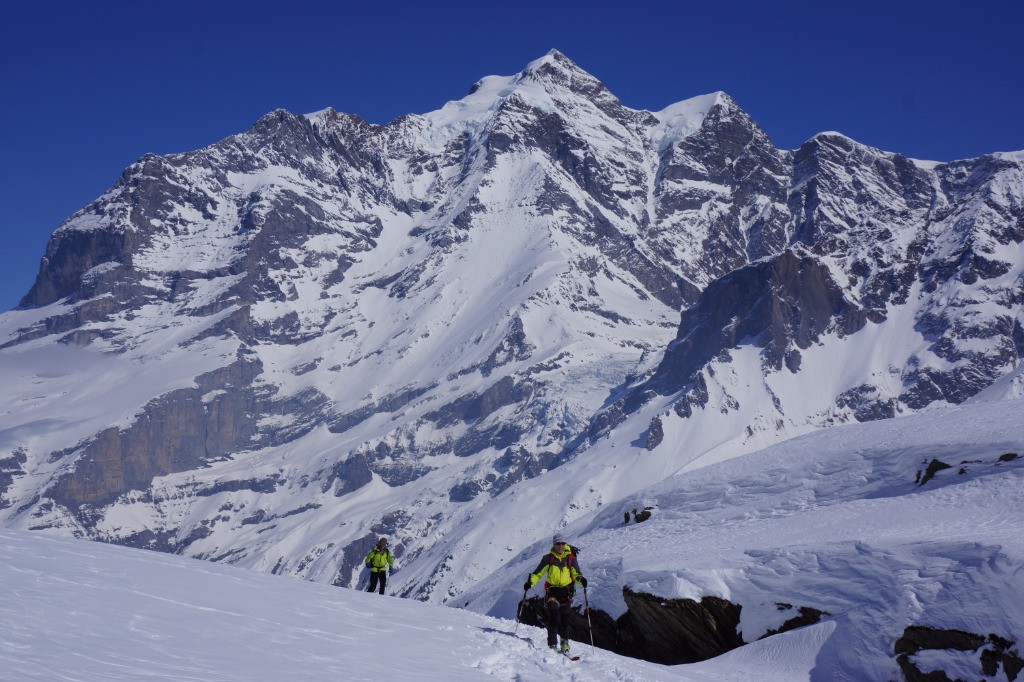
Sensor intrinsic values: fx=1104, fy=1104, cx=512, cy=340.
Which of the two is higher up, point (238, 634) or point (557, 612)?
point (557, 612)

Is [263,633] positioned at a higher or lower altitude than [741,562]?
lower

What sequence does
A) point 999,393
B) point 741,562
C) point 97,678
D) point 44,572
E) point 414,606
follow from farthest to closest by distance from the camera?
1. point 999,393
2. point 741,562
3. point 414,606
4. point 44,572
5. point 97,678

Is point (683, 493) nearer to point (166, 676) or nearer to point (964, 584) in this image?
point (964, 584)

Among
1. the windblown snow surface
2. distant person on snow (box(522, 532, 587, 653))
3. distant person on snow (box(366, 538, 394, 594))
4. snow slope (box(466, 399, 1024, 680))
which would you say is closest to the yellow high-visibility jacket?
distant person on snow (box(522, 532, 587, 653))

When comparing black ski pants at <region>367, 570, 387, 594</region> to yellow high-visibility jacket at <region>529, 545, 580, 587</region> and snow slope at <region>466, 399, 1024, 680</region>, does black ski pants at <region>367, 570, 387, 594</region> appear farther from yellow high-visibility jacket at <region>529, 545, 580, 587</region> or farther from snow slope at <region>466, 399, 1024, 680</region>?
yellow high-visibility jacket at <region>529, 545, 580, 587</region>

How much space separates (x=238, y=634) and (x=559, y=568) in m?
7.51

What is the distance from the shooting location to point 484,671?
18562mm

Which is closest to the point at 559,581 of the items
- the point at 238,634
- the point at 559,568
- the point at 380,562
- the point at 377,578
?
the point at 559,568

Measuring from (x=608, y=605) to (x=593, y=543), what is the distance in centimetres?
813

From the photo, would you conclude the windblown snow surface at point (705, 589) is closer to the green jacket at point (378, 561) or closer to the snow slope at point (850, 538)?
the snow slope at point (850, 538)

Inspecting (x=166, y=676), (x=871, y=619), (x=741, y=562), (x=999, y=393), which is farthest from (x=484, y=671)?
(x=999, y=393)

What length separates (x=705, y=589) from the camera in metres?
29.7

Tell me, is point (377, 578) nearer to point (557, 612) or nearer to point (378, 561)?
point (378, 561)

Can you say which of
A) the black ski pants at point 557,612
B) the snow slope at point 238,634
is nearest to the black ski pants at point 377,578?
the snow slope at point 238,634
